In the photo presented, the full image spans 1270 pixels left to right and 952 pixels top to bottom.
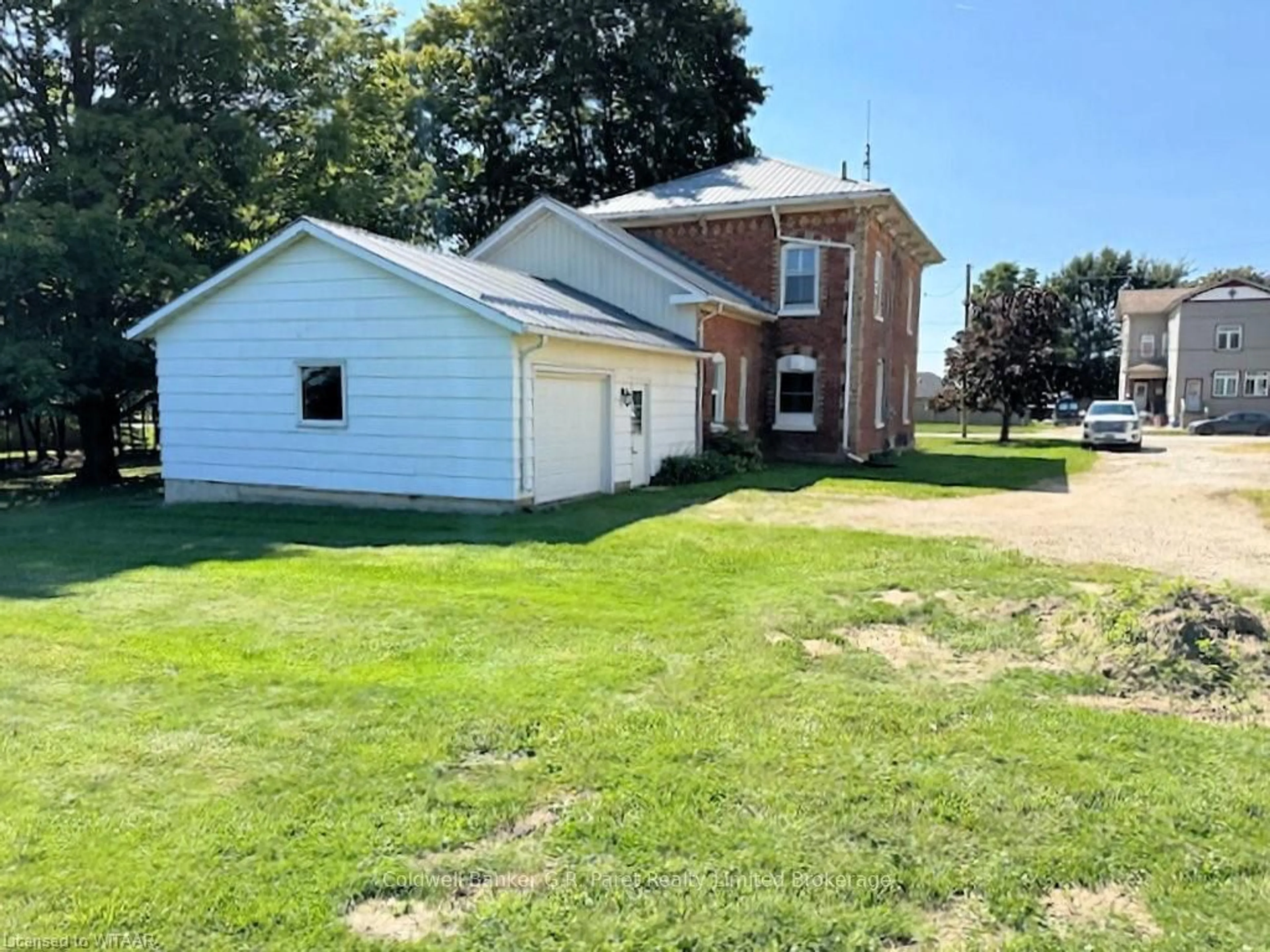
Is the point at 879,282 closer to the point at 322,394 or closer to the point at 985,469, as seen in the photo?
the point at 985,469

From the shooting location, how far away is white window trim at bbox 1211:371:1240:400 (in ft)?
141

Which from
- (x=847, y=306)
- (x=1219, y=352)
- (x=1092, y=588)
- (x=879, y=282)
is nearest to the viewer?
(x=1092, y=588)

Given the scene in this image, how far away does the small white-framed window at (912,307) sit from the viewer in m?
27.7

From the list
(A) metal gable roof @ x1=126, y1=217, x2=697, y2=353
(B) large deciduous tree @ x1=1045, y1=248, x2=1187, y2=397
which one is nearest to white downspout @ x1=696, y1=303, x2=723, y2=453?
(A) metal gable roof @ x1=126, y1=217, x2=697, y2=353

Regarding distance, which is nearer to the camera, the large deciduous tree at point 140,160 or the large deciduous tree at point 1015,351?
the large deciduous tree at point 140,160

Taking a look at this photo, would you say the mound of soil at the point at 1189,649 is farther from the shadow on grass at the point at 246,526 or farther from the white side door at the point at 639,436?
the white side door at the point at 639,436

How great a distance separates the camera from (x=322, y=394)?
13.1 metres

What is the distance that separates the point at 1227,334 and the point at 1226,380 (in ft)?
7.44

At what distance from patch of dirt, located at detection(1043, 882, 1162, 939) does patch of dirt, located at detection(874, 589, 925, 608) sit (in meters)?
3.75

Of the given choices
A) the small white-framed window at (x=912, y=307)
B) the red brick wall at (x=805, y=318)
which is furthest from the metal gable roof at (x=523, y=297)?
the small white-framed window at (x=912, y=307)

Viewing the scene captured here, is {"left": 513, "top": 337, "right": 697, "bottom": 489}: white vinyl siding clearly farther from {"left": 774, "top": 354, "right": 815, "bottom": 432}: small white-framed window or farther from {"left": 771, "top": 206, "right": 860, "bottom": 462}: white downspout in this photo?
{"left": 771, "top": 206, "right": 860, "bottom": 462}: white downspout

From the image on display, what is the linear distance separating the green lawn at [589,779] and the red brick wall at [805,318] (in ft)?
45.9

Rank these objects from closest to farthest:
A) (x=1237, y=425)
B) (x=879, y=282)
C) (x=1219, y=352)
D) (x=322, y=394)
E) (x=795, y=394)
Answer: (x=322, y=394) < (x=795, y=394) < (x=879, y=282) < (x=1237, y=425) < (x=1219, y=352)

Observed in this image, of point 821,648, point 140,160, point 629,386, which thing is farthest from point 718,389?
point 821,648
